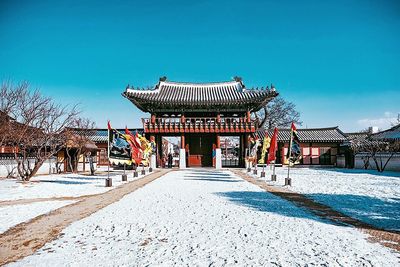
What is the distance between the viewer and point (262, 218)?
277 inches

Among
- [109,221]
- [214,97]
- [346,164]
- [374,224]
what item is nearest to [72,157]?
[214,97]

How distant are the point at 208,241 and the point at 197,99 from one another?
1065 inches

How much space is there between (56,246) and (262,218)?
4666 mm

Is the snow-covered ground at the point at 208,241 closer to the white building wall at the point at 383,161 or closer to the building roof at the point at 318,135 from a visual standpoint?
the white building wall at the point at 383,161

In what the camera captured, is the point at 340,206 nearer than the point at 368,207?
No

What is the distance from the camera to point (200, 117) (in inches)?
1253

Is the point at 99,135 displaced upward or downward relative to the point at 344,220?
upward

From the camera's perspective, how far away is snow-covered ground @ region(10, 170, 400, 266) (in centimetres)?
432

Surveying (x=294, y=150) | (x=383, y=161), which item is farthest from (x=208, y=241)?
(x=383, y=161)

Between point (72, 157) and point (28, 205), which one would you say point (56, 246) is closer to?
point (28, 205)

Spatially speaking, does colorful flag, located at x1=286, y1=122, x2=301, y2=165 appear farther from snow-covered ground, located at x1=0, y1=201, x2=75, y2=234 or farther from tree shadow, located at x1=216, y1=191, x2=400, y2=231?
snow-covered ground, located at x1=0, y1=201, x2=75, y2=234

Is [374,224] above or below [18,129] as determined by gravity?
below

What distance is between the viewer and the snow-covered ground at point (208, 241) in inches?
170

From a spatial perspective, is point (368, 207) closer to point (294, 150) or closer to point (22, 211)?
point (294, 150)
